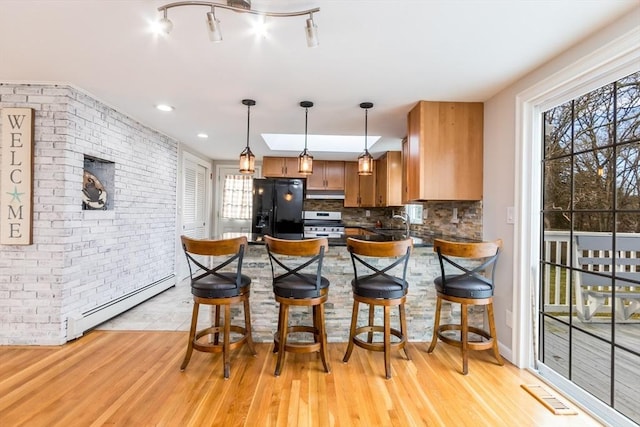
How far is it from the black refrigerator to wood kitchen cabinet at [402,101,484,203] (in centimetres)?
283

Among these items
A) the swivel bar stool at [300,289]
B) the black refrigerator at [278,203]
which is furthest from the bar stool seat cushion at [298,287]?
the black refrigerator at [278,203]

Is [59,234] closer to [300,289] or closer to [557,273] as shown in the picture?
[300,289]

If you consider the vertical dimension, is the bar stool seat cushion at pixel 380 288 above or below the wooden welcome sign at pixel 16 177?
below

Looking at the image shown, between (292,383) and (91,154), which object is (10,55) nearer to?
(91,154)

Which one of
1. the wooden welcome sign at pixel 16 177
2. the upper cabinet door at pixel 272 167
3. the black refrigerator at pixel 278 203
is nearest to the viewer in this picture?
the wooden welcome sign at pixel 16 177

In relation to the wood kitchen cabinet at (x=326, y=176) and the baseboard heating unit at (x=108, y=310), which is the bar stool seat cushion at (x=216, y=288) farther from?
the wood kitchen cabinet at (x=326, y=176)

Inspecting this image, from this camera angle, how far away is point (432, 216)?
3887mm

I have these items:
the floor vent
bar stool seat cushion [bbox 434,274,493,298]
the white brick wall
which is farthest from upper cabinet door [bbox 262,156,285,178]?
the floor vent

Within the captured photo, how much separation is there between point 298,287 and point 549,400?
1758 mm

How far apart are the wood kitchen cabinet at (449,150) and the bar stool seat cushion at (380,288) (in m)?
0.98

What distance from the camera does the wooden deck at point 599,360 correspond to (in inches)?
66.8

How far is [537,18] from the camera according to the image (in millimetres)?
1646

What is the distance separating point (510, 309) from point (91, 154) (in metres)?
4.00

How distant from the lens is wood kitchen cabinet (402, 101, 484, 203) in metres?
2.82
